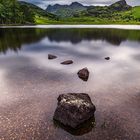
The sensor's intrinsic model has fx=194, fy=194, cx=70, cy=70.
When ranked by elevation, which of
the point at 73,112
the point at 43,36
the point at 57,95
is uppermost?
the point at 73,112

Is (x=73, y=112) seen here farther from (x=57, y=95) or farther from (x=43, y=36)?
(x=43, y=36)

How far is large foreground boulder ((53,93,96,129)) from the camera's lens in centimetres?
2609

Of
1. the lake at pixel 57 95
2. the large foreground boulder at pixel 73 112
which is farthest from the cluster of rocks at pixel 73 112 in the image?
the lake at pixel 57 95

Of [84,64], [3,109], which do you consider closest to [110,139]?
[3,109]

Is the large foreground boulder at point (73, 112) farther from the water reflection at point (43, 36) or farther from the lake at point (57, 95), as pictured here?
the water reflection at point (43, 36)

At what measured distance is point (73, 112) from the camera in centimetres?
2638

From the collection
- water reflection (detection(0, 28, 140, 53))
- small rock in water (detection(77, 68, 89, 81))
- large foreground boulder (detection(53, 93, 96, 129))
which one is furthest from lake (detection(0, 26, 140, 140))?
water reflection (detection(0, 28, 140, 53))

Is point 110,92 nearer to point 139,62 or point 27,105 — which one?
point 27,105

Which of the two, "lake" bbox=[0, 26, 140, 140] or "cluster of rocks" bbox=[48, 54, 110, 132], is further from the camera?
"cluster of rocks" bbox=[48, 54, 110, 132]

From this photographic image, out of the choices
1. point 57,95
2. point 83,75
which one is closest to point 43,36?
point 83,75

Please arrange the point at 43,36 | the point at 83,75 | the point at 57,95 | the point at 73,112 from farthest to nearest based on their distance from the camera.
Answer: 1. the point at 43,36
2. the point at 83,75
3. the point at 57,95
4. the point at 73,112

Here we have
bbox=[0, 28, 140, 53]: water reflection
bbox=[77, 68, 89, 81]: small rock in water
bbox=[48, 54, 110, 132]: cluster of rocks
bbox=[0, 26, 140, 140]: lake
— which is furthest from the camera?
bbox=[0, 28, 140, 53]: water reflection

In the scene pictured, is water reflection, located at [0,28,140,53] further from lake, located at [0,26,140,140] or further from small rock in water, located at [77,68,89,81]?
small rock in water, located at [77,68,89,81]

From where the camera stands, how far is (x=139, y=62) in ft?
214
